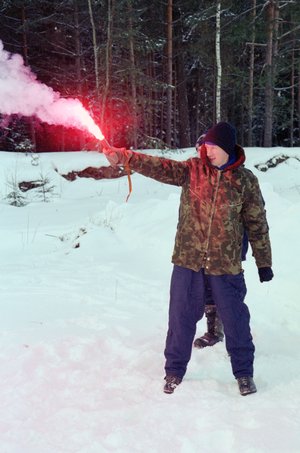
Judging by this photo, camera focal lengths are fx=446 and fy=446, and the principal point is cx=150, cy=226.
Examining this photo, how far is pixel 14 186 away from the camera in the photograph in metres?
12.0

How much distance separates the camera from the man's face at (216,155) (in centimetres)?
340

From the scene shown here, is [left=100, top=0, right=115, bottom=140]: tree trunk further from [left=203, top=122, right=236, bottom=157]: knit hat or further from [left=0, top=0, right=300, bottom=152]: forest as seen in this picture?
[left=203, top=122, right=236, bottom=157]: knit hat

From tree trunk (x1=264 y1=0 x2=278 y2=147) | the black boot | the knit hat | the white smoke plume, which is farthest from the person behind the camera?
tree trunk (x1=264 y1=0 x2=278 y2=147)

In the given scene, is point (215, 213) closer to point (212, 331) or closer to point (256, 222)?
point (256, 222)

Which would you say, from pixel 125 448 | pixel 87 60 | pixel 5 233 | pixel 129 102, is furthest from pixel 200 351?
pixel 87 60

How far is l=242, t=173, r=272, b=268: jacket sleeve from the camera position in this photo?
11.4 ft

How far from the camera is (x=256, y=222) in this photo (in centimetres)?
351

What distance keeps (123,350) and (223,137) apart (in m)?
2.10

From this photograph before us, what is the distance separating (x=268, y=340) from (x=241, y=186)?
1882 millimetres

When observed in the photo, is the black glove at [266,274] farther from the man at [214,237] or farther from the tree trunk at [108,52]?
the tree trunk at [108,52]

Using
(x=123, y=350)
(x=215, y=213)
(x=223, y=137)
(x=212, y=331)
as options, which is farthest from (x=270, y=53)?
(x=123, y=350)

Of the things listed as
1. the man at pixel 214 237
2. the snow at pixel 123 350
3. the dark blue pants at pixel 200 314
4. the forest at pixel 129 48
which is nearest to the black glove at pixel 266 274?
the man at pixel 214 237

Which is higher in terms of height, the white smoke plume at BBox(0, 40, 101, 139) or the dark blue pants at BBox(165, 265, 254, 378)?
the white smoke plume at BBox(0, 40, 101, 139)

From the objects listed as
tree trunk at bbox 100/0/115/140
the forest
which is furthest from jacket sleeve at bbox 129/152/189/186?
the forest
